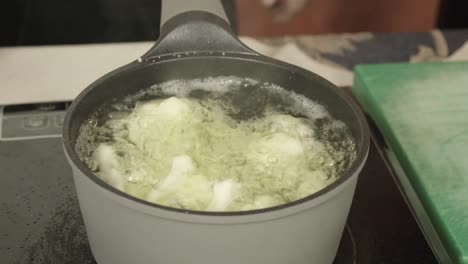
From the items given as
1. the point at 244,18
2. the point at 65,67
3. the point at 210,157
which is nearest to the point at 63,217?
the point at 210,157

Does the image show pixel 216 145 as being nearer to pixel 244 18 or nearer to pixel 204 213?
pixel 204 213

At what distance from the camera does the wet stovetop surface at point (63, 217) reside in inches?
32.1

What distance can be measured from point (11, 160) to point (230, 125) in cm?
39

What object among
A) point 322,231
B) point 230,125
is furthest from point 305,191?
point 230,125

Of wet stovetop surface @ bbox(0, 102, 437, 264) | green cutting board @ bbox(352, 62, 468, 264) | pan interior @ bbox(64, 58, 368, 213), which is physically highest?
pan interior @ bbox(64, 58, 368, 213)

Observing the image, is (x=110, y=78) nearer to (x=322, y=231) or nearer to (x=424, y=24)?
(x=322, y=231)

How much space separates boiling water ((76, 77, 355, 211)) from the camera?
2.29ft

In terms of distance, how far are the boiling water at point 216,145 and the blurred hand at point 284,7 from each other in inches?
32.6

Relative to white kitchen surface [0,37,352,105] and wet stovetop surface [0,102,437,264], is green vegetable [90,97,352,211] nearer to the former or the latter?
wet stovetop surface [0,102,437,264]

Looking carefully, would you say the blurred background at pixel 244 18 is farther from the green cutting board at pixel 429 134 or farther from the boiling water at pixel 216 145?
the boiling water at pixel 216 145

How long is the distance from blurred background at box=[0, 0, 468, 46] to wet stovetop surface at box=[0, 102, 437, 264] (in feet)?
1.88

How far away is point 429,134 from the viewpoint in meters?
0.99

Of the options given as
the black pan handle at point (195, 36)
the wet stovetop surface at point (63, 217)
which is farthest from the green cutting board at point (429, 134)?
the black pan handle at point (195, 36)

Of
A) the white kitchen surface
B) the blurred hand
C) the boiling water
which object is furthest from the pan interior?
the blurred hand
